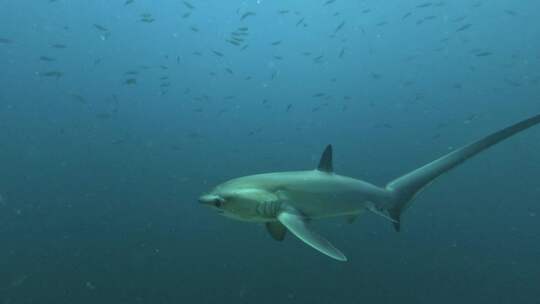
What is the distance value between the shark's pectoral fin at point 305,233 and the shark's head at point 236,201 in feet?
0.70

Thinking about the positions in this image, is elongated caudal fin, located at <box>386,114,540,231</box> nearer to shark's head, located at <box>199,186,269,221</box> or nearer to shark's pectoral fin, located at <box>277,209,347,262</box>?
shark's pectoral fin, located at <box>277,209,347,262</box>

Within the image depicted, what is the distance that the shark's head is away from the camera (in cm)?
320

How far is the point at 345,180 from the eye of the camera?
3.89 meters

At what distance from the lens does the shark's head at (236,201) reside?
3198mm

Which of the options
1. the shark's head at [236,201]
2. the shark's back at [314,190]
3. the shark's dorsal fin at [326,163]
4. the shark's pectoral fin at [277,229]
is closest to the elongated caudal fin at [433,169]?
the shark's back at [314,190]

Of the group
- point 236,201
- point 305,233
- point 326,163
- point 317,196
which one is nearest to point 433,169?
point 326,163

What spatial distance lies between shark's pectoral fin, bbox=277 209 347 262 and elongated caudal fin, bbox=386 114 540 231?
1160mm

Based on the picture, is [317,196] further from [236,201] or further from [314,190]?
[236,201]

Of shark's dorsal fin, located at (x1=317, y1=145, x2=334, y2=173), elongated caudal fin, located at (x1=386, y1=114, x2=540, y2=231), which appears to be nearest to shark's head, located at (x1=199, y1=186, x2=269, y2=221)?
shark's dorsal fin, located at (x1=317, y1=145, x2=334, y2=173)

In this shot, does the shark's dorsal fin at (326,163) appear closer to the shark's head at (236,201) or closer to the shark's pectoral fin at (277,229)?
the shark's pectoral fin at (277,229)

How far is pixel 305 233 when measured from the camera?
3174mm

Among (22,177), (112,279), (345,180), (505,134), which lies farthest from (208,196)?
(22,177)

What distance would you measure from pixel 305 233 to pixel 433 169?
1486mm

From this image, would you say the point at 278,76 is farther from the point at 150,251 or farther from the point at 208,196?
the point at 208,196
